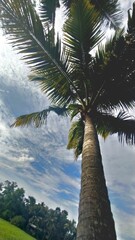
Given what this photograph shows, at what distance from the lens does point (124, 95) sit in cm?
727

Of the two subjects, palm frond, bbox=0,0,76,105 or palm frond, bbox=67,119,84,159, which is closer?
palm frond, bbox=0,0,76,105

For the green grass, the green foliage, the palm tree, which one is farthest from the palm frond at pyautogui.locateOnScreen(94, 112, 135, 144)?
the green foliage

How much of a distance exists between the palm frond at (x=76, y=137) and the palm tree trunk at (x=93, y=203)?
3.42 metres

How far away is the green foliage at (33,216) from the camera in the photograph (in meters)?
83.2

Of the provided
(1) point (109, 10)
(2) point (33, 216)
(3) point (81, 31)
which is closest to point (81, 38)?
(3) point (81, 31)

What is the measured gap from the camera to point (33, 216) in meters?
93.1

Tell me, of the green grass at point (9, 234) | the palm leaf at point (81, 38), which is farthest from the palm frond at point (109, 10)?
the green grass at point (9, 234)

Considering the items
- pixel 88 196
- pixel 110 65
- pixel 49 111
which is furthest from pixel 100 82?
pixel 88 196

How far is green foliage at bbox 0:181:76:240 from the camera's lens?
273 ft

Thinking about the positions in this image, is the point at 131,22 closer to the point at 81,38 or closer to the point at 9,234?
the point at 81,38

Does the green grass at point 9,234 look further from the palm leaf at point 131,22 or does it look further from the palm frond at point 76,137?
the palm leaf at point 131,22

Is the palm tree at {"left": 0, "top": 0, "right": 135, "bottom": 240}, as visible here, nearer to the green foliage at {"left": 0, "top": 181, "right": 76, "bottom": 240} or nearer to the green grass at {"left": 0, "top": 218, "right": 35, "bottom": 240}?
the green grass at {"left": 0, "top": 218, "right": 35, "bottom": 240}

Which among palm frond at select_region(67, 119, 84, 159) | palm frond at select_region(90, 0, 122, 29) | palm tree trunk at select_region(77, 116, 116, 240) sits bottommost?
palm tree trunk at select_region(77, 116, 116, 240)

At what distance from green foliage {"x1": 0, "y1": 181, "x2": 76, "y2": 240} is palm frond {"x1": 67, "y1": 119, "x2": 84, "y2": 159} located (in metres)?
75.5
